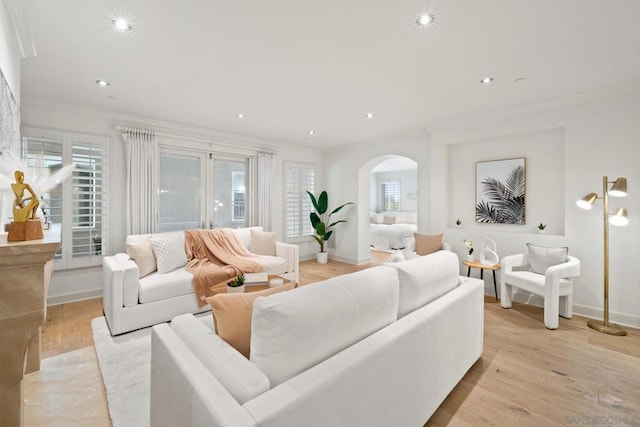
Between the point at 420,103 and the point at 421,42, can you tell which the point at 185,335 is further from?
the point at 420,103

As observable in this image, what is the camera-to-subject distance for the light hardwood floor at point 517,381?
173 centimetres

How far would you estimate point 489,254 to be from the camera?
385 cm

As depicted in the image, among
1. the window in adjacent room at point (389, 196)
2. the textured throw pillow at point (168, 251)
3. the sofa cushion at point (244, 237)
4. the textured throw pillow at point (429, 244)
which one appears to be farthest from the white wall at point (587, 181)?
the window in adjacent room at point (389, 196)

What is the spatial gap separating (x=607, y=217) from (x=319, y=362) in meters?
3.57

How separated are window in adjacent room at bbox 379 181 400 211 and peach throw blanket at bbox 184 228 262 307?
7298 millimetres

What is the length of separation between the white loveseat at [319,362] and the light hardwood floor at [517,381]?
0.45 metres

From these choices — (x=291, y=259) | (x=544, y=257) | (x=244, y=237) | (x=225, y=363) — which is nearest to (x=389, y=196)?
(x=291, y=259)

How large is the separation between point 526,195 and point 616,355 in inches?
81.3

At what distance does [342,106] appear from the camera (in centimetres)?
370

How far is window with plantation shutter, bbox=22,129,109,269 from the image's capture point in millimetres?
3506

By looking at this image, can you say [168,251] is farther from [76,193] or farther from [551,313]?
[551,313]

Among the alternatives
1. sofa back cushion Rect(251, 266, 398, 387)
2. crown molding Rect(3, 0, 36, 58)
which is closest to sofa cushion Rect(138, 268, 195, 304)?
crown molding Rect(3, 0, 36, 58)

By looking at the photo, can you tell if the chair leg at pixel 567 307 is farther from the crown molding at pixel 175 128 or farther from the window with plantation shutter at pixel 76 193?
the window with plantation shutter at pixel 76 193

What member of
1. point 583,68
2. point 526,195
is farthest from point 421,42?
point 526,195
